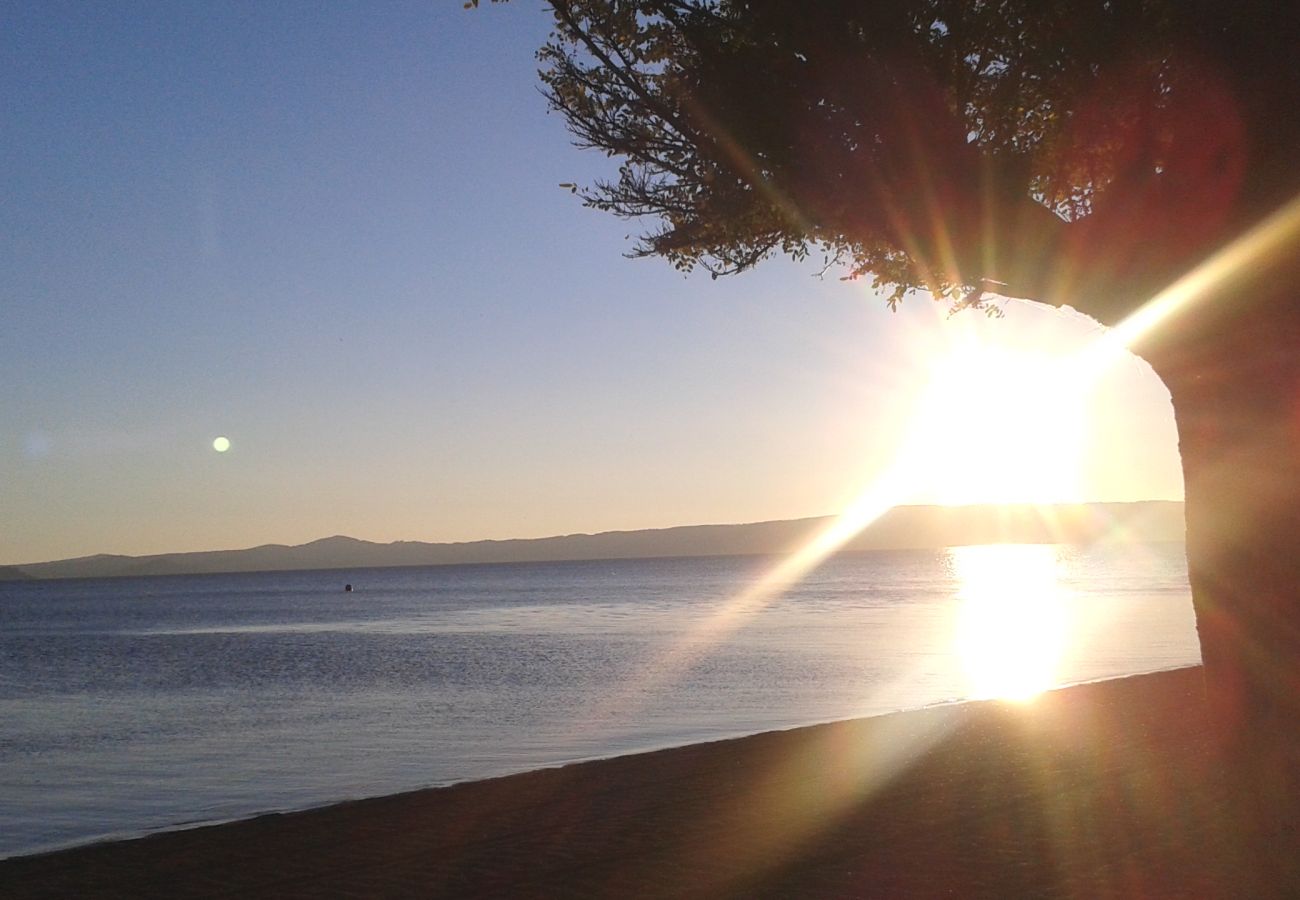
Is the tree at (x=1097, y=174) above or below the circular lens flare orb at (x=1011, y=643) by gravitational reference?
above

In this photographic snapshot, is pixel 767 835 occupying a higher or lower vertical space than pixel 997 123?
lower

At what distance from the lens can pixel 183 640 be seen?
66.0 m

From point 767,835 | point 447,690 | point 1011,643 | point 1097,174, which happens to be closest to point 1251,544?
point 1097,174

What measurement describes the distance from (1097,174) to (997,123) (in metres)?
0.97

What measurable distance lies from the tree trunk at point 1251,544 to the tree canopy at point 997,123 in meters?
0.71

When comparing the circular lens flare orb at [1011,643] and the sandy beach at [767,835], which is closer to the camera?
the sandy beach at [767,835]

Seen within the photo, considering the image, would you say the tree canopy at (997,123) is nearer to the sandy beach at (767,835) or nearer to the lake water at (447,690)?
the sandy beach at (767,835)

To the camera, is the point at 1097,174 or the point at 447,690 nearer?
the point at 1097,174

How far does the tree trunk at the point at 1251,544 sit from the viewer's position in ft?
23.5

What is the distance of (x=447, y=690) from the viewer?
32375 millimetres

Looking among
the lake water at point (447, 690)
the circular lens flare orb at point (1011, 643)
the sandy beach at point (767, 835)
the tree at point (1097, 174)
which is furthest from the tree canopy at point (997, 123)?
the circular lens flare orb at point (1011, 643)

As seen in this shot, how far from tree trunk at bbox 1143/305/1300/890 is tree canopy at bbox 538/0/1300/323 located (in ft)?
2.32

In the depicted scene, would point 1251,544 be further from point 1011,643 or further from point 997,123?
point 1011,643

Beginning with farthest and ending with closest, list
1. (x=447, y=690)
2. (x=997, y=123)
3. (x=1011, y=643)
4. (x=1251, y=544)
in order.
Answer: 1. (x=1011, y=643)
2. (x=447, y=690)
3. (x=997, y=123)
4. (x=1251, y=544)
